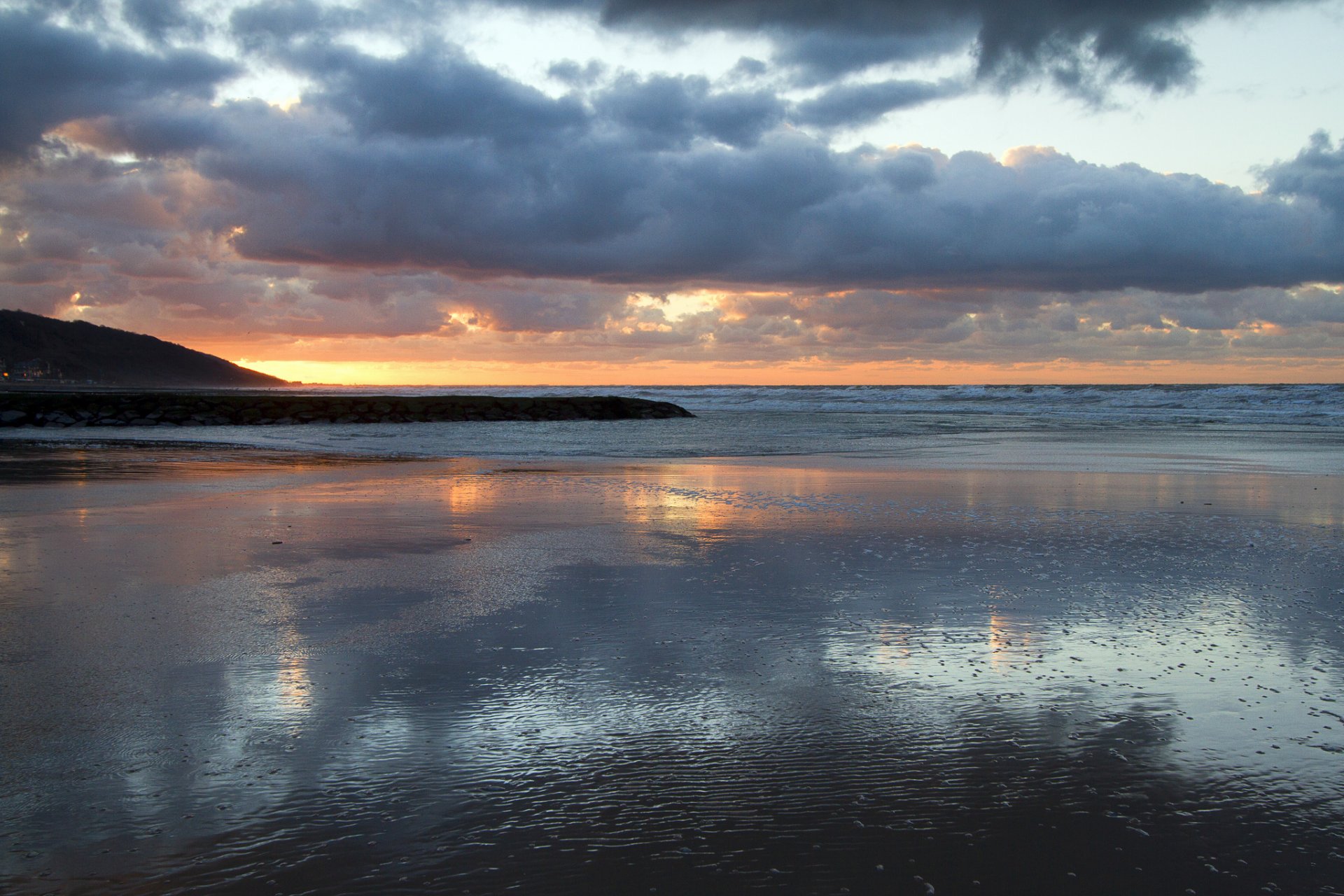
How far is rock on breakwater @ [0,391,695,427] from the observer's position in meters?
32.3

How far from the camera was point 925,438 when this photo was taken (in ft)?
85.6

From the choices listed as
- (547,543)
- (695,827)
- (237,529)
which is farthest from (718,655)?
(237,529)

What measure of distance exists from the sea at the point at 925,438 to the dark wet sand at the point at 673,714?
1009 centimetres

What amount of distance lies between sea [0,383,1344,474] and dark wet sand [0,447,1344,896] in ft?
33.1

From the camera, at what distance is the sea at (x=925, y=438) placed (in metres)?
18.0

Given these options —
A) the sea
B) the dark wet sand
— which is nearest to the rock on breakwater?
the sea

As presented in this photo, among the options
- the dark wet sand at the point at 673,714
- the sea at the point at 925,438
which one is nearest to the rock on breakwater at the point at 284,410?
the sea at the point at 925,438

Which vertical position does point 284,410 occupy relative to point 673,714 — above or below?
above

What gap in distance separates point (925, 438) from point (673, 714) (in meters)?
23.3

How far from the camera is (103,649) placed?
15.7 feet

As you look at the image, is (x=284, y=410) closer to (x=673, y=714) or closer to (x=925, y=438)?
(x=925, y=438)

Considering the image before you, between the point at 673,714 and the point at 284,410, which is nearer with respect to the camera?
the point at 673,714

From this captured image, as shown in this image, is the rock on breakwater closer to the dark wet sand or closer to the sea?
the sea

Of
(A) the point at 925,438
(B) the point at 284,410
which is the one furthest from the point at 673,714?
(B) the point at 284,410
